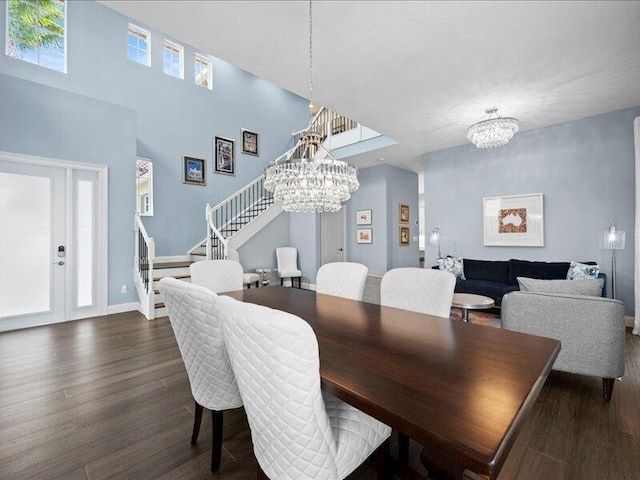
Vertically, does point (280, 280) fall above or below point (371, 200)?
below

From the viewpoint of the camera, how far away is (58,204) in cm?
407

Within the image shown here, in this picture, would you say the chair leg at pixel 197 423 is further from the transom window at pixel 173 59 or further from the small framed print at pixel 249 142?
the transom window at pixel 173 59

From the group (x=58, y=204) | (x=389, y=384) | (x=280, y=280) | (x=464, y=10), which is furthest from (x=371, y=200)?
(x=389, y=384)

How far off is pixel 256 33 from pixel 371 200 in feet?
15.3

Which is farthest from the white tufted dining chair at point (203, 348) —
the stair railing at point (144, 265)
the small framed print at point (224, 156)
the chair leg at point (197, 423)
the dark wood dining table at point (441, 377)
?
the small framed print at point (224, 156)

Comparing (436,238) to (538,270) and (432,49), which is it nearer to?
(538,270)

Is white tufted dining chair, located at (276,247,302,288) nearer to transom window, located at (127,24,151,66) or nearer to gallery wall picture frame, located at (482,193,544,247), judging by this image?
gallery wall picture frame, located at (482,193,544,247)

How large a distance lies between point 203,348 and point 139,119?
5.84 meters

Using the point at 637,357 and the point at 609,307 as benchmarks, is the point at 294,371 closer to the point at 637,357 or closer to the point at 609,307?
the point at 609,307

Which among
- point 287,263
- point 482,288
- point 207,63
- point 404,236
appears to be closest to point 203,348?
point 482,288

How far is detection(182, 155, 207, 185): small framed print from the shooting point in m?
6.16

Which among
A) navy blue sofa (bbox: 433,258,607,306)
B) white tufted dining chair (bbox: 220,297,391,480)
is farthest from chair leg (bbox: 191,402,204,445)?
navy blue sofa (bbox: 433,258,607,306)

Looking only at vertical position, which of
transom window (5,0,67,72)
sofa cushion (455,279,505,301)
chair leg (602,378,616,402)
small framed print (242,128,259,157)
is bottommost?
chair leg (602,378,616,402)

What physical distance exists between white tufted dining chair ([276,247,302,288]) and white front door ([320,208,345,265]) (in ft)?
2.47
